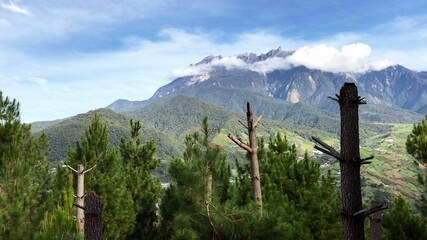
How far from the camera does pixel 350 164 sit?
493cm

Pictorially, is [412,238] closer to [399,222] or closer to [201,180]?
[399,222]

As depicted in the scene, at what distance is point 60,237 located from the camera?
298 inches

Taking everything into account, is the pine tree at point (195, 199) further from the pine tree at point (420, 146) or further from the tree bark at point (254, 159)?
the pine tree at point (420, 146)

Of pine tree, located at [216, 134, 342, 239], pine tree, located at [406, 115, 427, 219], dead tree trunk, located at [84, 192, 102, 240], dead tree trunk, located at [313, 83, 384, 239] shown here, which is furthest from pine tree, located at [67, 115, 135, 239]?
dead tree trunk, located at [313, 83, 384, 239]

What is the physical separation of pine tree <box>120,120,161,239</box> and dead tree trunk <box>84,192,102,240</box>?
15567 mm

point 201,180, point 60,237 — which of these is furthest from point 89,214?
point 201,180

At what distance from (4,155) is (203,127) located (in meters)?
10.5

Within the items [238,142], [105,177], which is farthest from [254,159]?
[105,177]

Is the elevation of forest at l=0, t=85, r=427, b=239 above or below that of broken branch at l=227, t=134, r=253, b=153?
below

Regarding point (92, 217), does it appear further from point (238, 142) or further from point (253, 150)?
point (253, 150)

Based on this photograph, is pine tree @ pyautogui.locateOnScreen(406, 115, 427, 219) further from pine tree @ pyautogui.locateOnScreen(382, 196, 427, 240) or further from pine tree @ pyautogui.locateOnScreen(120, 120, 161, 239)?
pine tree @ pyautogui.locateOnScreen(120, 120, 161, 239)

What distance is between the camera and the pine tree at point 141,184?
23122 mm

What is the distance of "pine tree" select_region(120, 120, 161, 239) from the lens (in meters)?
23.1

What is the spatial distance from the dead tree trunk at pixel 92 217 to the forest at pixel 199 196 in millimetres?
861
